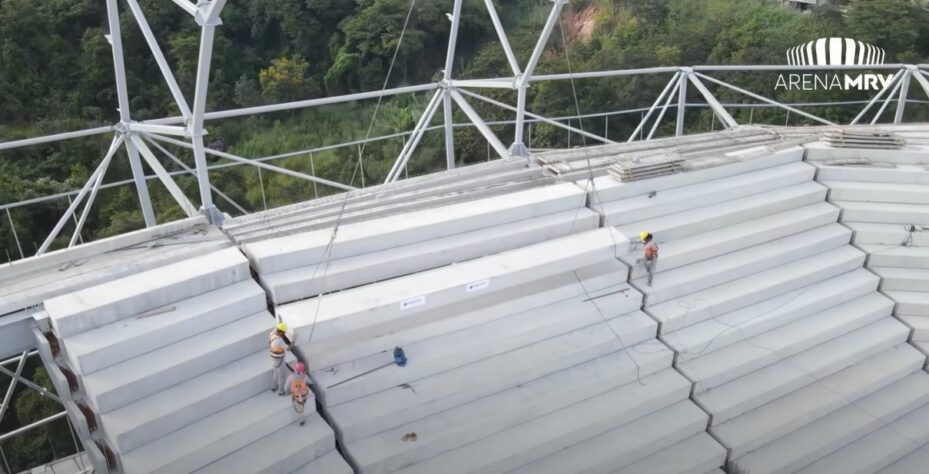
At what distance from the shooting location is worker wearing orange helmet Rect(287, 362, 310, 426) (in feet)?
19.5

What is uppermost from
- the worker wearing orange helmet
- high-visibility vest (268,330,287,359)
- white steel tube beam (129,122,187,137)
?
white steel tube beam (129,122,187,137)

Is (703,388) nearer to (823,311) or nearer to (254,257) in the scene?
(823,311)

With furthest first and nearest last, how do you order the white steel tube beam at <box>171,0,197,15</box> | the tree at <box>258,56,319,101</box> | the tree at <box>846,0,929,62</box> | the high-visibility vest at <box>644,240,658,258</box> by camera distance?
the tree at <box>258,56,319,101</box>, the tree at <box>846,0,929,62</box>, the high-visibility vest at <box>644,240,658,258</box>, the white steel tube beam at <box>171,0,197,15</box>

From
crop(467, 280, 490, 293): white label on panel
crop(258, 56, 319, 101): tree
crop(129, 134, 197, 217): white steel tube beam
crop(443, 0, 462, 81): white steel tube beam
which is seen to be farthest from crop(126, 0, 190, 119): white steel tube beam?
crop(258, 56, 319, 101): tree

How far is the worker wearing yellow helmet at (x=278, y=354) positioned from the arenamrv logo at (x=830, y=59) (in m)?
22.0

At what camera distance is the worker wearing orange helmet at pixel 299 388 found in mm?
5941

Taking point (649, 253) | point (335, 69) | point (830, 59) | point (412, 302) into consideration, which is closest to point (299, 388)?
point (412, 302)

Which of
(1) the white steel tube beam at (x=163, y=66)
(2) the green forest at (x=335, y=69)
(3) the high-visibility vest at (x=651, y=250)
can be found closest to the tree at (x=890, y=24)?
(2) the green forest at (x=335, y=69)

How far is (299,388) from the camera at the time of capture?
5930mm

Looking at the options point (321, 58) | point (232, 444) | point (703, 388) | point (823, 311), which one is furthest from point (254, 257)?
point (321, 58)

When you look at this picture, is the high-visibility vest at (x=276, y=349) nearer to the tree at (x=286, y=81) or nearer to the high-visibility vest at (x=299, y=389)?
the high-visibility vest at (x=299, y=389)

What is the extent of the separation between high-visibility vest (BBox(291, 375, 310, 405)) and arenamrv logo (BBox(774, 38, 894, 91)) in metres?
22.1

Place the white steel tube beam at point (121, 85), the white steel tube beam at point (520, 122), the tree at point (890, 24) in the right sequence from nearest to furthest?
1. the white steel tube beam at point (121, 85)
2. the white steel tube beam at point (520, 122)
3. the tree at point (890, 24)

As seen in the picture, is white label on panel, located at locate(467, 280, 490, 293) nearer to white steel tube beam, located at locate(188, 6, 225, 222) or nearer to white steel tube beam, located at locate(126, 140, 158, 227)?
white steel tube beam, located at locate(188, 6, 225, 222)
